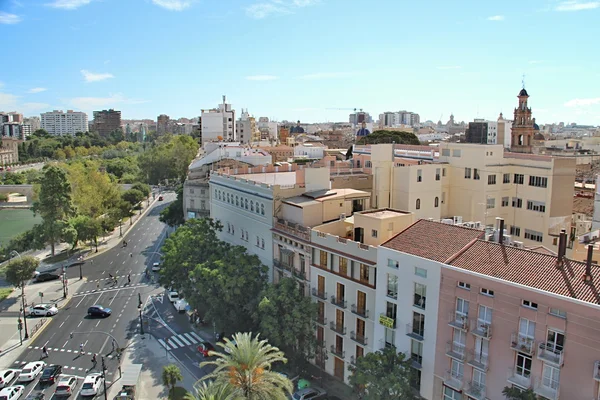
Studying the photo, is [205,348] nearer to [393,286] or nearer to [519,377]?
[393,286]

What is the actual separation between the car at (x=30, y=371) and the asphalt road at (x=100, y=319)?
20.9 inches

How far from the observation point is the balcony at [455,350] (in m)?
26.4

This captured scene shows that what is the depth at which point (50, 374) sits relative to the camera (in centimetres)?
3778

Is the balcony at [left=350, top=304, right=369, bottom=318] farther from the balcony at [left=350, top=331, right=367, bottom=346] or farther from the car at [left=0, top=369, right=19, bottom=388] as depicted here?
the car at [left=0, top=369, right=19, bottom=388]

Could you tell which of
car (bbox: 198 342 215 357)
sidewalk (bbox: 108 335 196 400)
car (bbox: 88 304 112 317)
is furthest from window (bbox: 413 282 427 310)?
car (bbox: 88 304 112 317)

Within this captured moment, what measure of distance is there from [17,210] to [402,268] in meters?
122

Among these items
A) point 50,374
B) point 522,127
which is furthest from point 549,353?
point 522,127

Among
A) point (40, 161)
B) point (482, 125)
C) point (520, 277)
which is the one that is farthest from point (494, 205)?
point (40, 161)

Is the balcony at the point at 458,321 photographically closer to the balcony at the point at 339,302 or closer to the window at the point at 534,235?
the balcony at the point at 339,302

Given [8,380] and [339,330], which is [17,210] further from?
[339,330]

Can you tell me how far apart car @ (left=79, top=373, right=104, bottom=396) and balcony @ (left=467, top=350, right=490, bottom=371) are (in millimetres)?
25805

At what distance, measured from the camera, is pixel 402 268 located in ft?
95.9

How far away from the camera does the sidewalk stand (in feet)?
117

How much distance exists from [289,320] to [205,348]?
1063 cm
